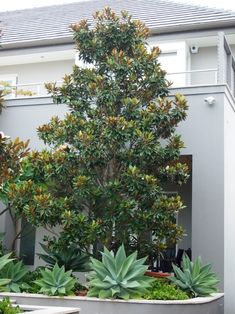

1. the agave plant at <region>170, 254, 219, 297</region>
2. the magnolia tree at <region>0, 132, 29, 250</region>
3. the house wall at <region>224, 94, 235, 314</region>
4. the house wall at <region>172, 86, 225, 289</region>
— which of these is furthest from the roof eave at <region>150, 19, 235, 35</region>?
the agave plant at <region>170, 254, 219, 297</region>

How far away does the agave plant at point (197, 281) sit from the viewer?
34.3ft

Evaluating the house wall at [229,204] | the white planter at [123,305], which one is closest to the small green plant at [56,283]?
the white planter at [123,305]

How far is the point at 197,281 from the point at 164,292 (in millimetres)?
879

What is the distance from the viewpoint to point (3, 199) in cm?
1165

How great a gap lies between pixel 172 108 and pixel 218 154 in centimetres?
155

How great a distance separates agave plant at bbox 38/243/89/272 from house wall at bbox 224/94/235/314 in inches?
122

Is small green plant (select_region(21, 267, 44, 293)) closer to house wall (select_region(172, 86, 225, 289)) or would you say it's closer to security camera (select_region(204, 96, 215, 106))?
house wall (select_region(172, 86, 225, 289))

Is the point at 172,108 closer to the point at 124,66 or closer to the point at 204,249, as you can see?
→ the point at 124,66

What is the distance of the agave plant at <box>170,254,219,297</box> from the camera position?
10.5 metres

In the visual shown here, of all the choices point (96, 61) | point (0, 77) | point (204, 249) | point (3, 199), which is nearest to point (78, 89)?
point (96, 61)

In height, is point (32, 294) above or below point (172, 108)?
below

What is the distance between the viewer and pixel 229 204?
→ 1259cm

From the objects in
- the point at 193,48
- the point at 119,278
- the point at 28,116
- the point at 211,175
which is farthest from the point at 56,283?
the point at 193,48

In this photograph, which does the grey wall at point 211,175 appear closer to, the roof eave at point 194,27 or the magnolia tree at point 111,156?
the magnolia tree at point 111,156
